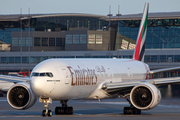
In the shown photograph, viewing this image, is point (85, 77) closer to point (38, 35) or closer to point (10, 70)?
point (10, 70)

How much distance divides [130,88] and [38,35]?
75258 millimetres

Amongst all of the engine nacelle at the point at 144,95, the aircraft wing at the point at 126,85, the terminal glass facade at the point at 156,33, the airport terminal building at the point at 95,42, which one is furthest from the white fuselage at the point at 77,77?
the terminal glass facade at the point at 156,33

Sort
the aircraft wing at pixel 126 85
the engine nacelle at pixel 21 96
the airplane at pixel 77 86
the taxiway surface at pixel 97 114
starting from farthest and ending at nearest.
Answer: the aircraft wing at pixel 126 85, the engine nacelle at pixel 21 96, the taxiway surface at pixel 97 114, the airplane at pixel 77 86

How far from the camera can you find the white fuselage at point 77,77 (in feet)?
79.4

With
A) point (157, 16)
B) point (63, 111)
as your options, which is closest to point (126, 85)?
point (63, 111)

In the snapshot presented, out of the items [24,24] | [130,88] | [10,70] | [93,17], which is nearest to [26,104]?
[130,88]

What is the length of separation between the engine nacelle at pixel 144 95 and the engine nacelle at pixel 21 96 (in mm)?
7351

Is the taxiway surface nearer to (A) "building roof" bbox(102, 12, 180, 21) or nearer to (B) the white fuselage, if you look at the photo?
(B) the white fuselage

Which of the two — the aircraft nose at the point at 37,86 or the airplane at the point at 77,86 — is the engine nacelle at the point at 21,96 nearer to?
the airplane at the point at 77,86

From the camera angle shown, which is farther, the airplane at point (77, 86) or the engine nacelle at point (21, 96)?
the engine nacelle at point (21, 96)

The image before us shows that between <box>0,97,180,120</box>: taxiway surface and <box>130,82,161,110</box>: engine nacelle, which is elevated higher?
<box>130,82,161,110</box>: engine nacelle

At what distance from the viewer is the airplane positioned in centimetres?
2448

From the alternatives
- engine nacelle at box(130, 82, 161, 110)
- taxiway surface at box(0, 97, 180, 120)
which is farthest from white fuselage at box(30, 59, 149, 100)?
engine nacelle at box(130, 82, 161, 110)

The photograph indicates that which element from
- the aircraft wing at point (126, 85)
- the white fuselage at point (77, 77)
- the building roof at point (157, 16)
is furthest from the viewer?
the building roof at point (157, 16)
